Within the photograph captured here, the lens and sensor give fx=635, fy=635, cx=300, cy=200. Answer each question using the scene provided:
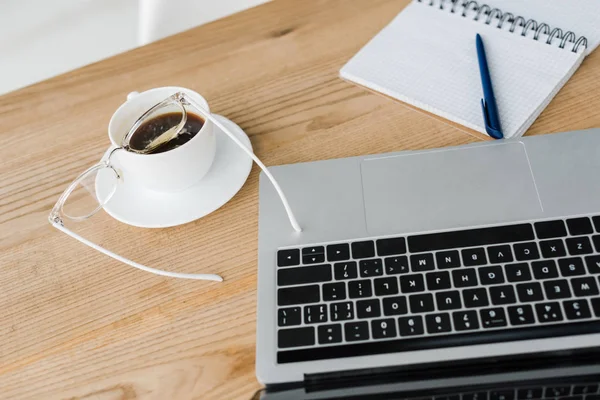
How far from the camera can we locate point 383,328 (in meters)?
0.57

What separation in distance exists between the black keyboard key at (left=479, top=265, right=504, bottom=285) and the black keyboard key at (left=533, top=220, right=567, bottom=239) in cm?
6

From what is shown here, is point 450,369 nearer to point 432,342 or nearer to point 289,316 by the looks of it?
point 432,342

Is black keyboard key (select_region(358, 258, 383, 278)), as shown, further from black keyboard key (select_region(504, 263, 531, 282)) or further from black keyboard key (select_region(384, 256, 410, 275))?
black keyboard key (select_region(504, 263, 531, 282))

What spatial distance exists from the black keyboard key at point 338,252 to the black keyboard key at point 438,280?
0.27ft

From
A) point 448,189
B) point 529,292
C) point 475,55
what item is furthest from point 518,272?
point 475,55

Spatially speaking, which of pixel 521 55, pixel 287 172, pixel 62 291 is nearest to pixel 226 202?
pixel 287 172

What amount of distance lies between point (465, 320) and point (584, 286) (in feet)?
0.36

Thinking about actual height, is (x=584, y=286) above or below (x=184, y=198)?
above

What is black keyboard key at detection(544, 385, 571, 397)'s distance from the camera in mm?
521

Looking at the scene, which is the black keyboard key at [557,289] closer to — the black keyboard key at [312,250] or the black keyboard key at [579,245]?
the black keyboard key at [579,245]

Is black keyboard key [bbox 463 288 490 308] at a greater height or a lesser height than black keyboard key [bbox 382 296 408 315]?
greater

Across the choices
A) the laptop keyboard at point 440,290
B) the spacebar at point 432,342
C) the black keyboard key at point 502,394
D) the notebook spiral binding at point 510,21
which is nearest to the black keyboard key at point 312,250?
the laptop keyboard at point 440,290

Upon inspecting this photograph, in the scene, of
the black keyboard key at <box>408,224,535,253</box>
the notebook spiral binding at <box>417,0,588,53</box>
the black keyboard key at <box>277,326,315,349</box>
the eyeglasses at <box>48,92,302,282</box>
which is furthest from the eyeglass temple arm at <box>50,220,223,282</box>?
the notebook spiral binding at <box>417,0,588,53</box>

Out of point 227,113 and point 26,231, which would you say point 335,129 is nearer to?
point 227,113
